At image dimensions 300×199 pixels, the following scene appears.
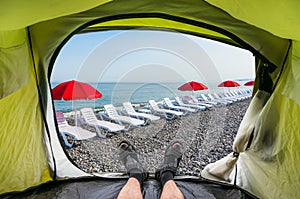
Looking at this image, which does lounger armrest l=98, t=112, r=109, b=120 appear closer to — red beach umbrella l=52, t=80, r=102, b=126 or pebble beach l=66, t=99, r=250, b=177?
red beach umbrella l=52, t=80, r=102, b=126

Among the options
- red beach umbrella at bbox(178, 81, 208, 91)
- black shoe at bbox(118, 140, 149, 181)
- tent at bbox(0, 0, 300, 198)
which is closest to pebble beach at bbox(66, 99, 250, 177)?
black shoe at bbox(118, 140, 149, 181)

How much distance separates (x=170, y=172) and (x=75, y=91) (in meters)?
2.10

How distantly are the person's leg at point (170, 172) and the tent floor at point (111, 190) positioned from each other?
0.14ft

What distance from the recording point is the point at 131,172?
1.25 m

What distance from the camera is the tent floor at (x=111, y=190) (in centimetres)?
106

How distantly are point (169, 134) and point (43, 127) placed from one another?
1.97 metres

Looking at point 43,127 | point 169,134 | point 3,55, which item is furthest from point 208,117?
point 3,55

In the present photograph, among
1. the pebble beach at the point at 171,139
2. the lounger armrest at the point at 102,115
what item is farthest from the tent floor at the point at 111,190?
the lounger armrest at the point at 102,115

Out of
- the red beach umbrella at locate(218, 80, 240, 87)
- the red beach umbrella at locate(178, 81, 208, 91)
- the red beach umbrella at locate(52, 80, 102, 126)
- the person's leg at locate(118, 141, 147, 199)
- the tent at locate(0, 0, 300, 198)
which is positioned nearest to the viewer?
the tent at locate(0, 0, 300, 198)

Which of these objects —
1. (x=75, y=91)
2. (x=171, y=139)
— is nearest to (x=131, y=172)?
(x=171, y=139)

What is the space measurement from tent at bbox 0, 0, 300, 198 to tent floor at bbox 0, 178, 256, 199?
0.05 m

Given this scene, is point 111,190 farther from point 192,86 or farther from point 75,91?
point 192,86

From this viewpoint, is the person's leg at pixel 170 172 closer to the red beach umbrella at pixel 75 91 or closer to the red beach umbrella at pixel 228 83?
the red beach umbrella at pixel 75 91

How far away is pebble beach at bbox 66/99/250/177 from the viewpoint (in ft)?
5.15
